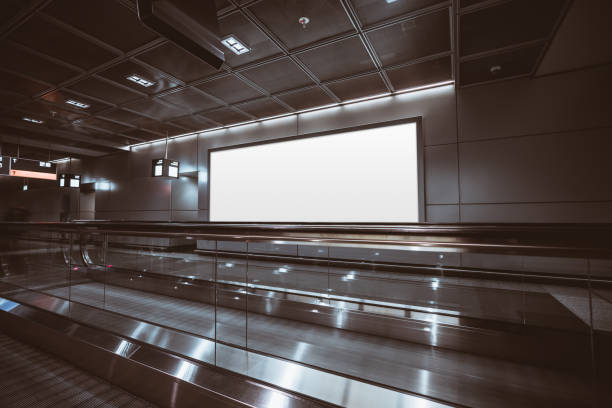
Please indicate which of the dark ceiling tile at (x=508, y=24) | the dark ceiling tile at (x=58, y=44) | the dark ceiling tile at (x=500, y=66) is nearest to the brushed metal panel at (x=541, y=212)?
the dark ceiling tile at (x=500, y=66)

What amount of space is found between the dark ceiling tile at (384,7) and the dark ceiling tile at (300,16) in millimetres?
212

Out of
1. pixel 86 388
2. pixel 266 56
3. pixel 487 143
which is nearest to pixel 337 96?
pixel 266 56

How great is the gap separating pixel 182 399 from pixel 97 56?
5106 millimetres

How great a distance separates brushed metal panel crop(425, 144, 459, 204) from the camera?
5.20 meters

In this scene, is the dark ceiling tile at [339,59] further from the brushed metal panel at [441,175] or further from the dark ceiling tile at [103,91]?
the dark ceiling tile at [103,91]

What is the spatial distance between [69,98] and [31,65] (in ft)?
4.56

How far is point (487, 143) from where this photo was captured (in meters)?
4.97

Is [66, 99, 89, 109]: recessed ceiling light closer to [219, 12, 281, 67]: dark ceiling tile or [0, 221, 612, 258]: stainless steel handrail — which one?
[219, 12, 281, 67]: dark ceiling tile

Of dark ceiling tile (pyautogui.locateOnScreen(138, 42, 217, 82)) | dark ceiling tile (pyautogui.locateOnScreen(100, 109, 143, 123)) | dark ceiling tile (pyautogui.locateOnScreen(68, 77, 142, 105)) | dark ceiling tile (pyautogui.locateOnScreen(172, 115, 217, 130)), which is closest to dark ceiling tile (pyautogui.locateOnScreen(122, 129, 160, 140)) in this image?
dark ceiling tile (pyautogui.locateOnScreen(100, 109, 143, 123))

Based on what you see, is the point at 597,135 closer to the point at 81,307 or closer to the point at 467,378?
the point at 467,378

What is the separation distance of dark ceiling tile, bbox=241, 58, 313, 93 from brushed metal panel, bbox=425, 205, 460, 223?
11.3 feet

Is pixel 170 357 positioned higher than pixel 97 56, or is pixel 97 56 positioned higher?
pixel 97 56

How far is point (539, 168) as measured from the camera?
15.2ft

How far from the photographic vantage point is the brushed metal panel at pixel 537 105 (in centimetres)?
430
